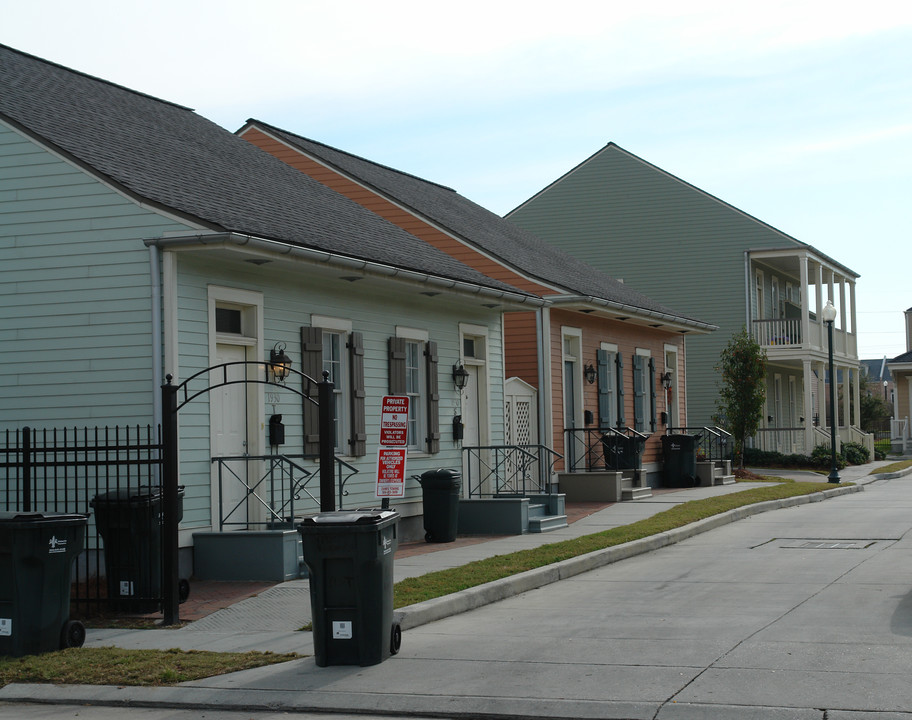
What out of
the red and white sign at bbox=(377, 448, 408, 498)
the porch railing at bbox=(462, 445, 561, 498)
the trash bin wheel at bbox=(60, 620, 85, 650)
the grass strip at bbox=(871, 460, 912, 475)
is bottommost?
the grass strip at bbox=(871, 460, 912, 475)

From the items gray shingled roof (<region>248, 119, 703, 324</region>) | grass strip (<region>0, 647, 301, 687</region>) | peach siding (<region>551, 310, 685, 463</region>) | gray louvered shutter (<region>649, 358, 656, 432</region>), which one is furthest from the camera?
gray louvered shutter (<region>649, 358, 656, 432</region>)

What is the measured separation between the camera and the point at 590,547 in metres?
14.3

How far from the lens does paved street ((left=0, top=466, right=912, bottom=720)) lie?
6984 mm

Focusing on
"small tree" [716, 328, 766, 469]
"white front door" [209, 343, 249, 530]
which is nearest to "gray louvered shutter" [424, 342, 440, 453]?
"white front door" [209, 343, 249, 530]

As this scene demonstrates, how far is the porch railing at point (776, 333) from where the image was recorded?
35000 mm

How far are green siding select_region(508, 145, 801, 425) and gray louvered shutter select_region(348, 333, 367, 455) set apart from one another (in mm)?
21042

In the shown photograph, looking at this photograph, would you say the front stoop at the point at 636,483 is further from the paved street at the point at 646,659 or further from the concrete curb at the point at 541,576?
the paved street at the point at 646,659

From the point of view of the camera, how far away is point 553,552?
45.1 feet

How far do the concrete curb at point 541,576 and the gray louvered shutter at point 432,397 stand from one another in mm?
3652

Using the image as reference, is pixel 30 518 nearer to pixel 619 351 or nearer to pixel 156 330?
pixel 156 330

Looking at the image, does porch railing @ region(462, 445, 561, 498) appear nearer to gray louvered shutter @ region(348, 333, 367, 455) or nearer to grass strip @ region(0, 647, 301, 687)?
gray louvered shutter @ region(348, 333, 367, 455)

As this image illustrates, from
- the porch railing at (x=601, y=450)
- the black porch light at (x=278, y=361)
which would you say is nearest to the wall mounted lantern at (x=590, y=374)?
the porch railing at (x=601, y=450)

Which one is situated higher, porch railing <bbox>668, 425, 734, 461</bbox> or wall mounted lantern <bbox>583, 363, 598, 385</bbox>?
wall mounted lantern <bbox>583, 363, 598, 385</bbox>

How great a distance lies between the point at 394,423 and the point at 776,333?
26.5m
